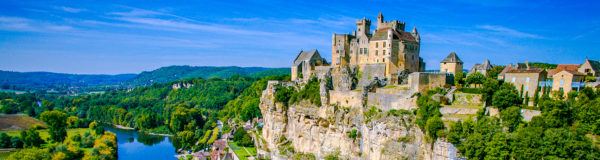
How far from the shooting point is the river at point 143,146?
1909 inches

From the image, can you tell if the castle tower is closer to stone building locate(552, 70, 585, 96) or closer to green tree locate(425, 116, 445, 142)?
green tree locate(425, 116, 445, 142)

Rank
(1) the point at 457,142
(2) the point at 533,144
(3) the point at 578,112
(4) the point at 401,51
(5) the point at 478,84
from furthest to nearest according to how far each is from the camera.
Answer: (4) the point at 401,51
(5) the point at 478,84
(1) the point at 457,142
(3) the point at 578,112
(2) the point at 533,144

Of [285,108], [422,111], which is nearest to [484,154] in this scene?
[422,111]

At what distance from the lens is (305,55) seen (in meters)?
39.4

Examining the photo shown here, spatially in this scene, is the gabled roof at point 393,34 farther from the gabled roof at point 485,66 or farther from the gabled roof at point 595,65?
the gabled roof at point 595,65

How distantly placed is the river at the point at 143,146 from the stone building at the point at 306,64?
821 inches

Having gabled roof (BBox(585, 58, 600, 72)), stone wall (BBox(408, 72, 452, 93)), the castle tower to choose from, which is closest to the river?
the castle tower

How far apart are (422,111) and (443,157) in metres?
3.31

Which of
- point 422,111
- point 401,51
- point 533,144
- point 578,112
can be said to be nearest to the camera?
point 533,144

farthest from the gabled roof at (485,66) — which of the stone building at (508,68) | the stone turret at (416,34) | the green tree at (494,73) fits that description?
the stone turret at (416,34)

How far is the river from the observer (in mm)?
48500

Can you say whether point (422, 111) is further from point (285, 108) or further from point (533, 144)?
point (285, 108)

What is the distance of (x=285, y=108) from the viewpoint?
36500 mm

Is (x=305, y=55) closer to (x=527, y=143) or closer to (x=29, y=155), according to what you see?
(x=527, y=143)
